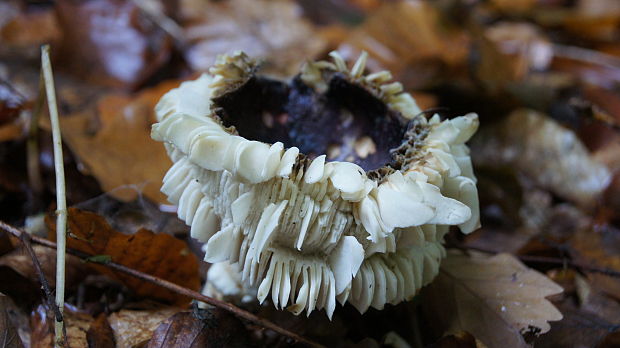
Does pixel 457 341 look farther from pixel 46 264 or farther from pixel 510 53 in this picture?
pixel 510 53

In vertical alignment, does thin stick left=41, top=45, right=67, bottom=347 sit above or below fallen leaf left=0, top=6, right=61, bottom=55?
above

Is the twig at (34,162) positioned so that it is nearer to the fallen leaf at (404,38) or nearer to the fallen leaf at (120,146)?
the fallen leaf at (120,146)

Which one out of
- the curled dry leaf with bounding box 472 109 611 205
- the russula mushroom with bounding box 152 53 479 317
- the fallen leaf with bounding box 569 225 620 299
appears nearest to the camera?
the russula mushroom with bounding box 152 53 479 317

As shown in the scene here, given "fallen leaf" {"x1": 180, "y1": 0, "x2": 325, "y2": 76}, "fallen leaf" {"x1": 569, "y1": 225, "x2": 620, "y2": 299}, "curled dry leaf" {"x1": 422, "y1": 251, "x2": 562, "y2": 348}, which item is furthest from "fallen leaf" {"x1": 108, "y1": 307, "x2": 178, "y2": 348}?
"fallen leaf" {"x1": 180, "y1": 0, "x2": 325, "y2": 76}

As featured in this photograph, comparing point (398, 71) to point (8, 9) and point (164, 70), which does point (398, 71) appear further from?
point (8, 9)

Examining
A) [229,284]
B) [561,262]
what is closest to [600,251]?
[561,262]

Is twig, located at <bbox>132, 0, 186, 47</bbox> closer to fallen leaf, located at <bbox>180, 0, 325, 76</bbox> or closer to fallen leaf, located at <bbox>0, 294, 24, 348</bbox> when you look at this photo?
fallen leaf, located at <bbox>180, 0, 325, 76</bbox>
